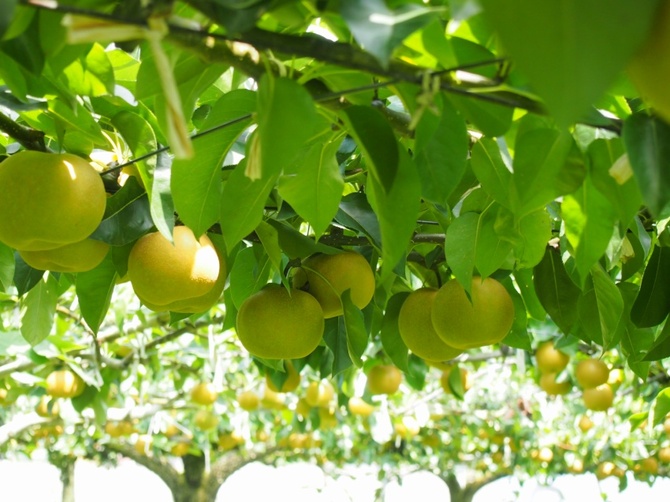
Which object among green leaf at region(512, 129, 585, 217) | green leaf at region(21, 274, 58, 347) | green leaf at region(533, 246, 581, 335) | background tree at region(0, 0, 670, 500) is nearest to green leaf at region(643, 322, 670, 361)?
background tree at region(0, 0, 670, 500)

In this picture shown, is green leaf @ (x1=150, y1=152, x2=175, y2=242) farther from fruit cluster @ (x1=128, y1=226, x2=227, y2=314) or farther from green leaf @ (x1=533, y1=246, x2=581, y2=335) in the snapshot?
green leaf @ (x1=533, y1=246, x2=581, y2=335)

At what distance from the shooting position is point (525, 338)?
1.39 metres

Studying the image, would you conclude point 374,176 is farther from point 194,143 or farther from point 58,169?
point 58,169

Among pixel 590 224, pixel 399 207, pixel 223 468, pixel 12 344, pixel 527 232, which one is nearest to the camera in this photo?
pixel 399 207

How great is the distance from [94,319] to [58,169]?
0.40 meters

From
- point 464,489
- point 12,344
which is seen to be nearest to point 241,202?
point 12,344

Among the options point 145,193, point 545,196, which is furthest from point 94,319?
point 545,196

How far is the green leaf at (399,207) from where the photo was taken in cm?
64

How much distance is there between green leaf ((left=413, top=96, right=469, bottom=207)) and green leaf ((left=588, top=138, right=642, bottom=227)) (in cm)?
13

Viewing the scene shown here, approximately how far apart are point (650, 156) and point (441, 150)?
0.24m

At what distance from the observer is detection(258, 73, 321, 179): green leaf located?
0.58 m

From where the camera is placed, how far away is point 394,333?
1.36m

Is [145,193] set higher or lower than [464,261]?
higher

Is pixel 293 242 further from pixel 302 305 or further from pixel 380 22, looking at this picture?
pixel 380 22
